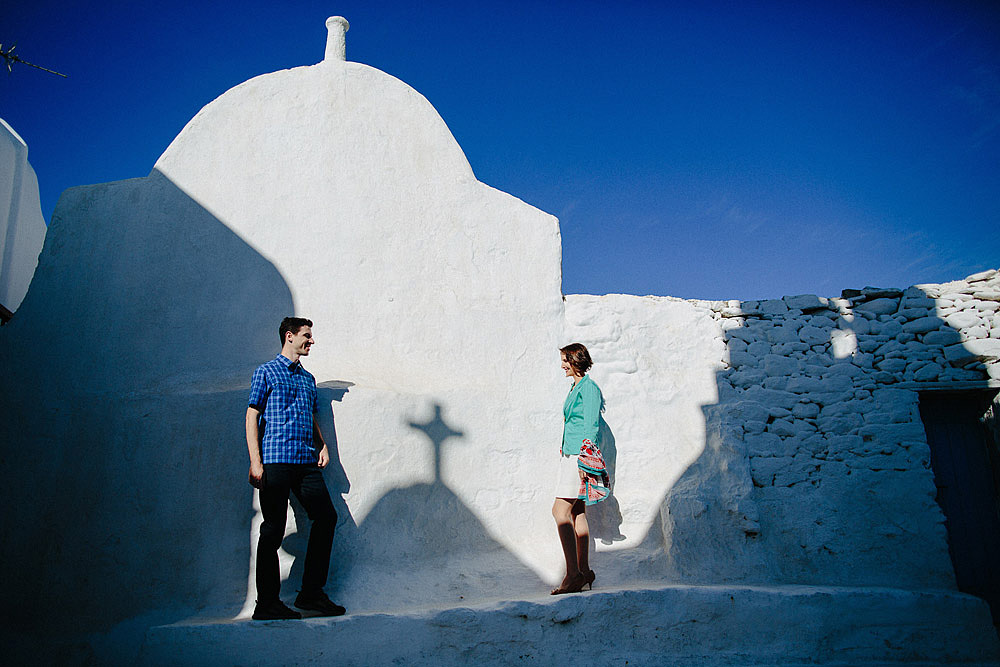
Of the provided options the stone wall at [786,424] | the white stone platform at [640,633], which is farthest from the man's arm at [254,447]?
the stone wall at [786,424]

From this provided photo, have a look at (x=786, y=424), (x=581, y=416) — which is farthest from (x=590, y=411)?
(x=786, y=424)

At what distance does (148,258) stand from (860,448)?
5.87 m

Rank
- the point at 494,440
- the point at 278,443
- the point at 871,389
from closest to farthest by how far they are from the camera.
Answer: the point at 278,443
the point at 494,440
the point at 871,389

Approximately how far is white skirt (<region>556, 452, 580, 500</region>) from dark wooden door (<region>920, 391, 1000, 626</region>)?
123 inches

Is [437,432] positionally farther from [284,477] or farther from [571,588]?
[571,588]

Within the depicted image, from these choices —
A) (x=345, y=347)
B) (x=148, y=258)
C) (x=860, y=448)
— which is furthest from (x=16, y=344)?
(x=860, y=448)

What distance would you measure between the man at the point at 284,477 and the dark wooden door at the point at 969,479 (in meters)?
4.69

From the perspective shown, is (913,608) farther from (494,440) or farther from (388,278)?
(388,278)

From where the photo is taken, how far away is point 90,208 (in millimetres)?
5559

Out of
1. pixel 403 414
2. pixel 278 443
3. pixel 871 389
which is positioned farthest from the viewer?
pixel 871 389

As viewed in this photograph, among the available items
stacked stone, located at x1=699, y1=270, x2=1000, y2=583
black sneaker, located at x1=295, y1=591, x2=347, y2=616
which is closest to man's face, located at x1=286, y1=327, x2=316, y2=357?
black sneaker, located at x1=295, y1=591, x2=347, y2=616

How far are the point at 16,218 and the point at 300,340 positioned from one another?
8.18 metres

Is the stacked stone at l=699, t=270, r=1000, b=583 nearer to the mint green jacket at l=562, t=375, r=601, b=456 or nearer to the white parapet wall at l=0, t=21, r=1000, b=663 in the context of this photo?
the white parapet wall at l=0, t=21, r=1000, b=663

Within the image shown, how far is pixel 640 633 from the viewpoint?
3.84m
